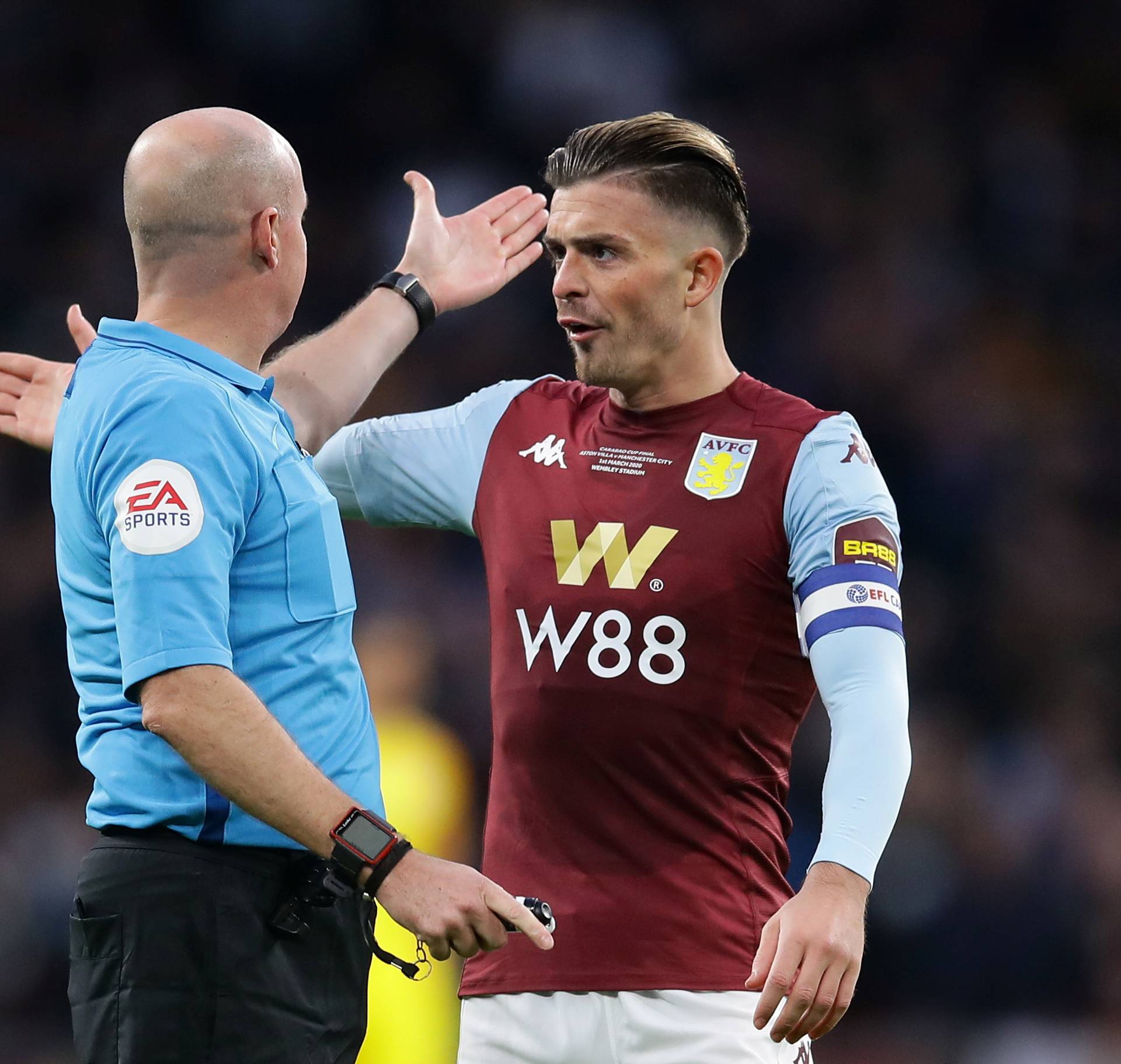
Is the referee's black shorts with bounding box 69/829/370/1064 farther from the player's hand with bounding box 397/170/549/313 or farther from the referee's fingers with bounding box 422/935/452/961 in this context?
the player's hand with bounding box 397/170/549/313

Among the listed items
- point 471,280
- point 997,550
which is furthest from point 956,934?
point 471,280

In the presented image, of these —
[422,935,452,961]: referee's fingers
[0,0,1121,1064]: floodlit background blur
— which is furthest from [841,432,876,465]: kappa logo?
[0,0,1121,1064]: floodlit background blur

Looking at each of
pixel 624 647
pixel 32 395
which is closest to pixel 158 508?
pixel 624 647

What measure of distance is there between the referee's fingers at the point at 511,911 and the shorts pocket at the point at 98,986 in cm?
63

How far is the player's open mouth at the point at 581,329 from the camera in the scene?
3373mm

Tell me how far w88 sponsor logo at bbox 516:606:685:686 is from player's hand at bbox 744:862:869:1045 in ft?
1.96

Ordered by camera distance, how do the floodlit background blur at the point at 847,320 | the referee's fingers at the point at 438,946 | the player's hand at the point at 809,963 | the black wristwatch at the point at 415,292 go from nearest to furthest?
the referee's fingers at the point at 438,946 → the player's hand at the point at 809,963 → the black wristwatch at the point at 415,292 → the floodlit background blur at the point at 847,320

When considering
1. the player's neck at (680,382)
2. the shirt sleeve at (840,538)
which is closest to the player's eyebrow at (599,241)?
the player's neck at (680,382)

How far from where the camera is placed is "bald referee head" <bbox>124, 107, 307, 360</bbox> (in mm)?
2898

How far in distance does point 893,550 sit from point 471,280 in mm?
1474

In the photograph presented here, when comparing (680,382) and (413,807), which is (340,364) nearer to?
(680,382)

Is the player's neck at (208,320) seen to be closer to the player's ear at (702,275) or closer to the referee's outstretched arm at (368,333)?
the referee's outstretched arm at (368,333)

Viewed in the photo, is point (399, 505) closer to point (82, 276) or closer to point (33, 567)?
point (33, 567)

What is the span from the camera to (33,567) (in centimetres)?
824
